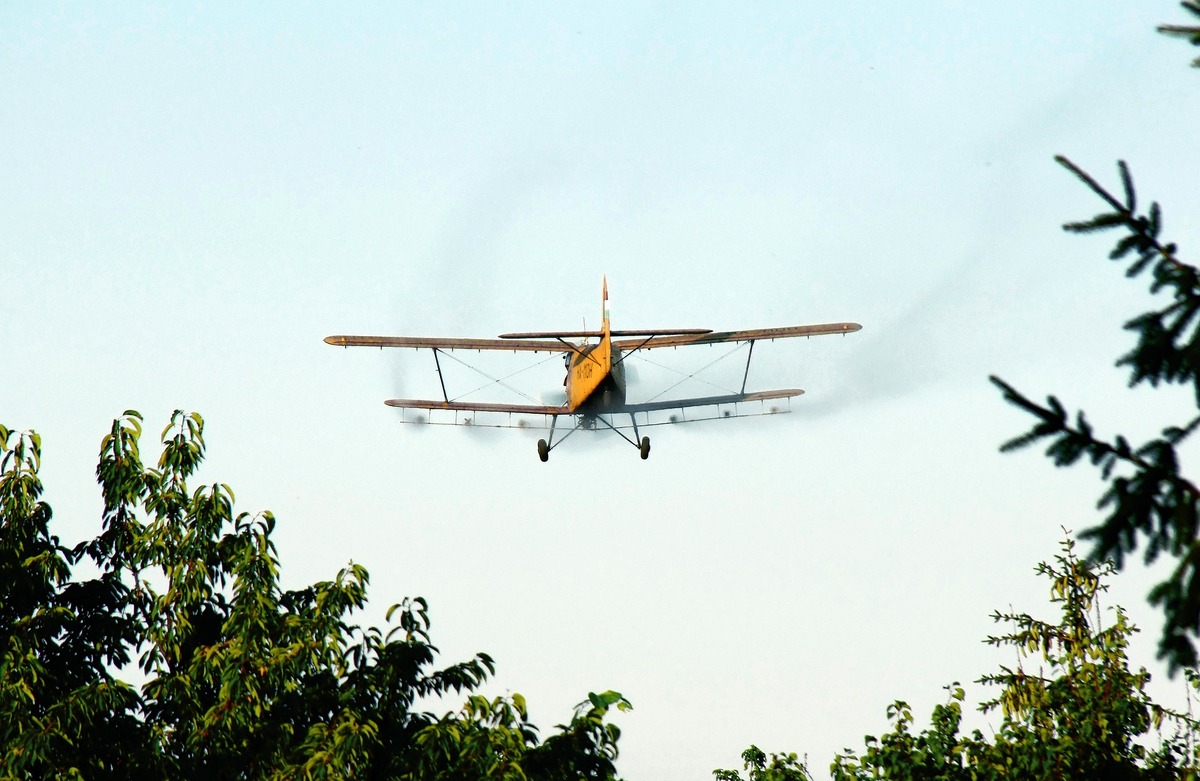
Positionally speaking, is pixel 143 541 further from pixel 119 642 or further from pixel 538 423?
pixel 538 423

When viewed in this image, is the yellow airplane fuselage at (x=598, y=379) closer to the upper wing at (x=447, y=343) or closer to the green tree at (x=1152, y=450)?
the upper wing at (x=447, y=343)

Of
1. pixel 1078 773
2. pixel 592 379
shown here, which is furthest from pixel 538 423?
pixel 1078 773

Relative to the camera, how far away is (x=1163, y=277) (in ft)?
20.4

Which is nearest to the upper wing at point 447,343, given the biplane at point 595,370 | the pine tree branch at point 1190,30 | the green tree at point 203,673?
the biplane at point 595,370

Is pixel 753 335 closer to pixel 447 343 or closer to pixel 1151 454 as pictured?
pixel 447 343

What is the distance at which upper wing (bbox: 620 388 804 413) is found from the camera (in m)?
34.2

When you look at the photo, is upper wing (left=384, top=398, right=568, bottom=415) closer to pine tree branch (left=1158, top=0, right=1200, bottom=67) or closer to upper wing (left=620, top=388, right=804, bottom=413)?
upper wing (left=620, top=388, right=804, bottom=413)

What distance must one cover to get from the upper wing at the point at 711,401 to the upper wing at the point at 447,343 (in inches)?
175

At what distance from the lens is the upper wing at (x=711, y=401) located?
3419 cm

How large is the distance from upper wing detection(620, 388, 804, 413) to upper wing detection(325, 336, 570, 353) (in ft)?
14.6

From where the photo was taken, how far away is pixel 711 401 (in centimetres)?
3622

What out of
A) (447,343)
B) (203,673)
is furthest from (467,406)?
(203,673)

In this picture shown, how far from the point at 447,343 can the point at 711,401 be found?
296 inches

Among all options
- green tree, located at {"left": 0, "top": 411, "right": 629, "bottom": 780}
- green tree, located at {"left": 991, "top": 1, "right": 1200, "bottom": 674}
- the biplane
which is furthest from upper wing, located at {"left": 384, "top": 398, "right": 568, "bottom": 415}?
green tree, located at {"left": 991, "top": 1, "right": 1200, "bottom": 674}
